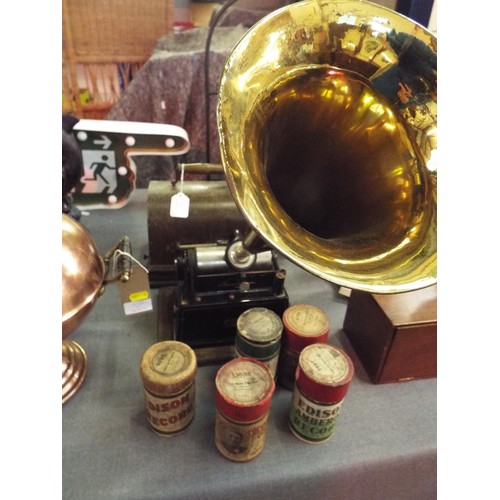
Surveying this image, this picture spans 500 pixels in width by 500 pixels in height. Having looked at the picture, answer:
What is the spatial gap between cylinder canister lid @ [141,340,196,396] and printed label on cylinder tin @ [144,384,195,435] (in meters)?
0.03

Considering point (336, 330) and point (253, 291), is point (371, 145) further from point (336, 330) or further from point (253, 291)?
point (336, 330)

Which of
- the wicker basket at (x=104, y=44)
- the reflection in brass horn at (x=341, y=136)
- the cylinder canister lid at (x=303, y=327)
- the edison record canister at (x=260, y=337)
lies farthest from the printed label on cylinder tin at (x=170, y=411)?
the wicker basket at (x=104, y=44)

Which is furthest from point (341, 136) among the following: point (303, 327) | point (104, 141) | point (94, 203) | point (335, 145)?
point (94, 203)

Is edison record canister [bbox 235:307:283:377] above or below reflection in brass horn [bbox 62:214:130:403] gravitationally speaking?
below

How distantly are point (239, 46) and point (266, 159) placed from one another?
218mm

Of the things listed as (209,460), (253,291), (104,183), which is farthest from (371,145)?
(104,183)

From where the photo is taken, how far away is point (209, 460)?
0.84m

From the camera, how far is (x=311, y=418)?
2.78 ft

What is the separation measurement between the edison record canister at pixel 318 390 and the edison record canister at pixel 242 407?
81mm

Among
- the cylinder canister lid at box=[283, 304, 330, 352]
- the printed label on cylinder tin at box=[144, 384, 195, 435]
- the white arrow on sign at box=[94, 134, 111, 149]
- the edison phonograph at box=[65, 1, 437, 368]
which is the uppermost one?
the edison phonograph at box=[65, 1, 437, 368]

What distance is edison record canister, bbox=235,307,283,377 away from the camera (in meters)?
0.87

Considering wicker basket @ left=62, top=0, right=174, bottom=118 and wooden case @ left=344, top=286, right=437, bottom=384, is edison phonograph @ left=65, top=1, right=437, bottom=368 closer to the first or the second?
wooden case @ left=344, top=286, right=437, bottom=384

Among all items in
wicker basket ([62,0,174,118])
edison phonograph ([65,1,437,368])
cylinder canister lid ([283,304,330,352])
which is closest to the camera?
edison phonograph ([65,1,437,368])

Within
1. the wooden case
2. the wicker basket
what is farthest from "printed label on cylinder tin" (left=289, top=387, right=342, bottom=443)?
the wicker basket
